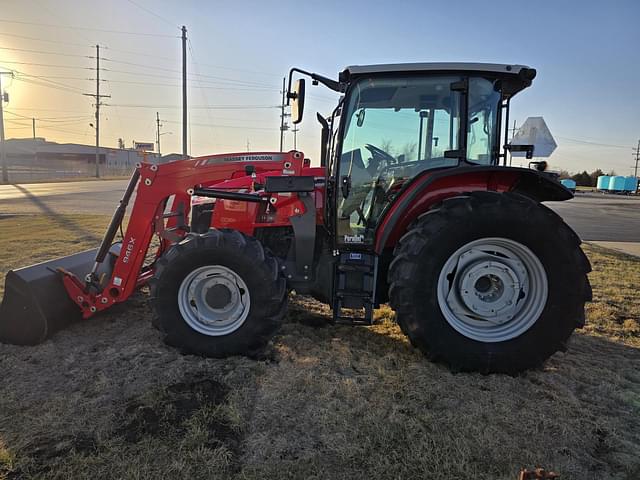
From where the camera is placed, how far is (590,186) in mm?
68562

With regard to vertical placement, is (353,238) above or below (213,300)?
above

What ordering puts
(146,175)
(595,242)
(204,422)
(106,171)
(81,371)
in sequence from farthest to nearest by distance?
1. (106,171)
2. (595,242)
3. (146,175)
4. (81,371)
5. (204,422)

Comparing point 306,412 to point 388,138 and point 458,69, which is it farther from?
point 458,69

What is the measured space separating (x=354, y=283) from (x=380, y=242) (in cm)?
42

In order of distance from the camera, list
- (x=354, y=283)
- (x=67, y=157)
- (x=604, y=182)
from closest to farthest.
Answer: (x=354, y=283)
(x=604, y=182)
(x=67, y=157)

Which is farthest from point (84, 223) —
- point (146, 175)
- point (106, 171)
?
point (106, 171)

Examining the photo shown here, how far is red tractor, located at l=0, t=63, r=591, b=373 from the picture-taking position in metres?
3.18

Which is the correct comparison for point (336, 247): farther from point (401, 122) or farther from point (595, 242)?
point (595, 242)

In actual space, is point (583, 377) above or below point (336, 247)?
below

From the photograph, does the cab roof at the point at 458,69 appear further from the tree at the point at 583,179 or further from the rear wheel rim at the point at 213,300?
the tree at the point at 583,179

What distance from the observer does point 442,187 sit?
347 centimetres

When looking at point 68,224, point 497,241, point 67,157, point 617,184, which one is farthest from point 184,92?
point 67,157

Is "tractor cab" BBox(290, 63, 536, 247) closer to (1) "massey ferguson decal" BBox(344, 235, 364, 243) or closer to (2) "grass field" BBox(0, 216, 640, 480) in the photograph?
(1) "massey ferguson decal" BBox(344, 235, 364, 243)

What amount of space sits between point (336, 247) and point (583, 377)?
2189mm
